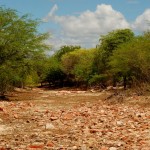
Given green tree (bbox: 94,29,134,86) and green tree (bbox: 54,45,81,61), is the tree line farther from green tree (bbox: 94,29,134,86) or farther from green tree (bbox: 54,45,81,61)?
green tree (bbox: 54,45,81,61)

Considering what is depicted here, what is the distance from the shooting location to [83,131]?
39.6ft

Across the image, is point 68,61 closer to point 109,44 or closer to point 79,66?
point 79,66

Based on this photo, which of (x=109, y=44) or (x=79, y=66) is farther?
(x=79, y=66)

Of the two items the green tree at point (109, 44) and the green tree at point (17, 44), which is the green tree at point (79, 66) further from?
the green tree at point (17, 44)

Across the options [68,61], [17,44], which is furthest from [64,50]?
[17,44]

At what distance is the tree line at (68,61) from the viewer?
3114 centimetres

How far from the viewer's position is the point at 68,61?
260ft

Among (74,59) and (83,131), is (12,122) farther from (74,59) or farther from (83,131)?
(74,59)

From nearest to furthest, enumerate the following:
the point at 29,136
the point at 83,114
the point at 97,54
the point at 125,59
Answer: the point at 29,136
the point at 83,114
the point at 125,59
the point at 97,54

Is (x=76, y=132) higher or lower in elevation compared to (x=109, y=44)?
lower

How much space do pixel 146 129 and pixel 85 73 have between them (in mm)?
55478

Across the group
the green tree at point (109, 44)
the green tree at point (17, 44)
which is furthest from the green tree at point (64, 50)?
the green tree at point (17, 44)

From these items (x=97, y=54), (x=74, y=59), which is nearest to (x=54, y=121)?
(x=97, y=54)

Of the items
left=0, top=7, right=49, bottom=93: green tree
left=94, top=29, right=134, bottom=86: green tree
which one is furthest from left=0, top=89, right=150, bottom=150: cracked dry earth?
left=94, top=29, right=134, bottom=86: green tree
